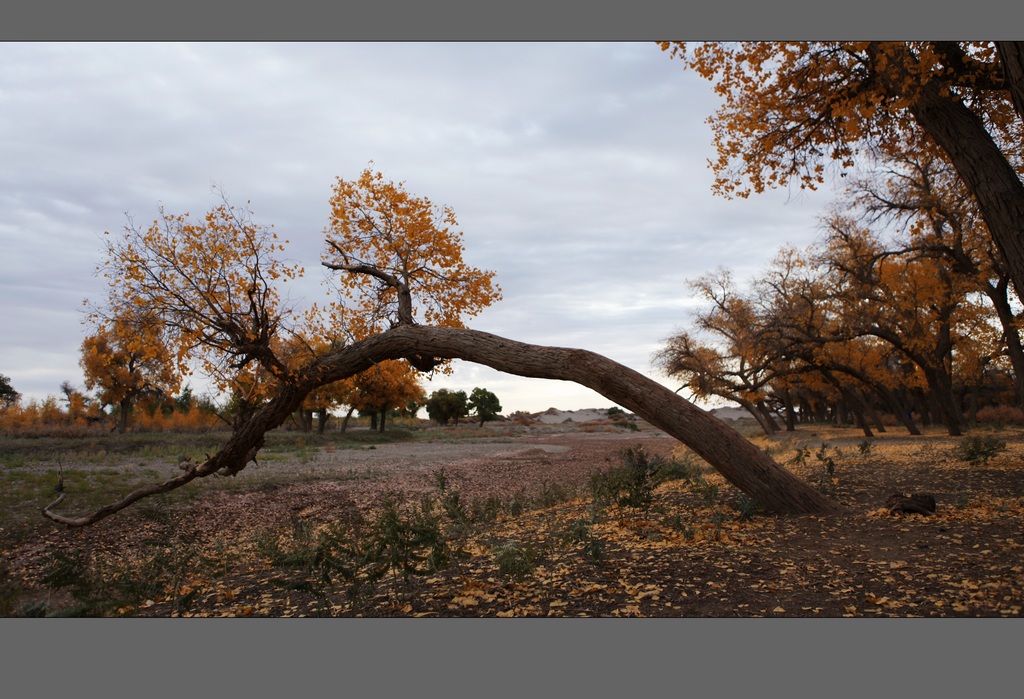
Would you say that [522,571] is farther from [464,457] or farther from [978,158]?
[464,457]

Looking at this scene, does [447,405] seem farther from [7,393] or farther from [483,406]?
[7,393]

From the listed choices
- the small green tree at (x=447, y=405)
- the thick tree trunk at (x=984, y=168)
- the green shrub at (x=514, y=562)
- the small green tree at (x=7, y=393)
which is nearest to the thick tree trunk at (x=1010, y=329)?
the thick tree trunk at (x=984, y=168)

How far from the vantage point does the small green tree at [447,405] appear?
64.3 metres

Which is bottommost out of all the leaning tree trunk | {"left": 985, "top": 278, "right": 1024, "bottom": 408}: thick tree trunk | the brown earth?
the brown earth

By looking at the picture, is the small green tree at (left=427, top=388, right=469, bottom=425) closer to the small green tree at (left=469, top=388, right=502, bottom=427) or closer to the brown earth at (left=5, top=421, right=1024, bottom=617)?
the small green tree at (left=469, top=388, right=502, bottom=427)

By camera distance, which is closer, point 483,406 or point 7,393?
point 7,393

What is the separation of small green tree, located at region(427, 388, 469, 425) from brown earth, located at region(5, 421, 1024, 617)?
177ft

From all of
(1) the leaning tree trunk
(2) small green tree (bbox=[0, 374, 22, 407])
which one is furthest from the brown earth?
(2) small green tree (bbox=[0, 374, 22, 407])

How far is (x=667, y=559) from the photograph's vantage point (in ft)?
17.3

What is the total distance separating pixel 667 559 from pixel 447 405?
60.2 meters

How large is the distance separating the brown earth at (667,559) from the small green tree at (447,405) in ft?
177

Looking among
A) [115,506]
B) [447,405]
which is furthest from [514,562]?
[447,405]

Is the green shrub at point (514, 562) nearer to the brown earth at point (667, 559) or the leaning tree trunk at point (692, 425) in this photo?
the brown earth at point (667, 559)

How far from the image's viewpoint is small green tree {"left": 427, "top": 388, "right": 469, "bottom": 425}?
6431 cm
